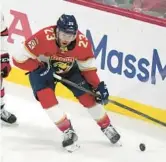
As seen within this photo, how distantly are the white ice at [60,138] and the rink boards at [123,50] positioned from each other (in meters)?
0.14

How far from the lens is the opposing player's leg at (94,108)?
3359 mm

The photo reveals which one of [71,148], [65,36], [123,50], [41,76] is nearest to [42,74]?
[41,76]

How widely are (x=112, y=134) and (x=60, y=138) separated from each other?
291 millimetres

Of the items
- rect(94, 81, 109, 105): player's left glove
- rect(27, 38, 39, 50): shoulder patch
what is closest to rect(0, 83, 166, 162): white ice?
rect(94, 81, 109, 105): player's left glove

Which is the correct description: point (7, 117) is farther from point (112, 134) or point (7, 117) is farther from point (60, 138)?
point (112, 134)

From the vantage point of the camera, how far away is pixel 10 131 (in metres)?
3.53

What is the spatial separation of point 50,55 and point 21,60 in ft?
0.51

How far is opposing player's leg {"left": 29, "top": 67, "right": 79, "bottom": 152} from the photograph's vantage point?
326cm

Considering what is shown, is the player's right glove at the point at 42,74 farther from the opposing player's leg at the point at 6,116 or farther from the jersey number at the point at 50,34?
the opposing player's leg at the point at 6,116

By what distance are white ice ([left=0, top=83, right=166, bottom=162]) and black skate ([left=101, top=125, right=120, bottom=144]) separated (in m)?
0.04

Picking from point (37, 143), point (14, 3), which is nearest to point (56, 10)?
point (14, 3)

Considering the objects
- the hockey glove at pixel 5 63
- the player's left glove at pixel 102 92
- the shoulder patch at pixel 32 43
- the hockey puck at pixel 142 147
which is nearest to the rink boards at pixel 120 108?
the hockey puck at pixel 142 147

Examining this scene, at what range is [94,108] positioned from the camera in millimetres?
3389

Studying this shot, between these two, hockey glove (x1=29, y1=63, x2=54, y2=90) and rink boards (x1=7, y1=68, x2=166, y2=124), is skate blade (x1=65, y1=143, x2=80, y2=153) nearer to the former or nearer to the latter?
hockey glove (x1=29, y1=63, x2=54, y2=90)
